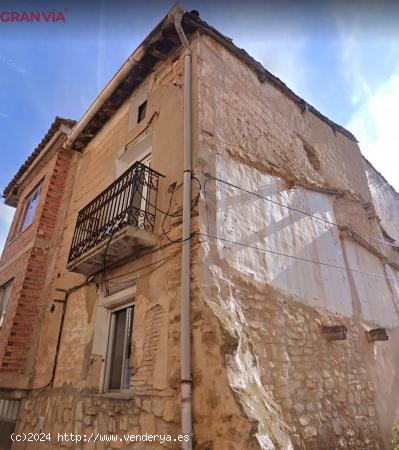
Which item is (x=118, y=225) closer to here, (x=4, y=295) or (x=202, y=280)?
(x=202, y=280)

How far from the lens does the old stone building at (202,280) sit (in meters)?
3.43

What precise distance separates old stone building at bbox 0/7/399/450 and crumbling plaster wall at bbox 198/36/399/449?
1.2 inches

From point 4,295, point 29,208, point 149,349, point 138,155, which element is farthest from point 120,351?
point 29,208

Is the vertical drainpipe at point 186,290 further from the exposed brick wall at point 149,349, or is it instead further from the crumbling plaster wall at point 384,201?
the crumbling plaster wall at point 384,201

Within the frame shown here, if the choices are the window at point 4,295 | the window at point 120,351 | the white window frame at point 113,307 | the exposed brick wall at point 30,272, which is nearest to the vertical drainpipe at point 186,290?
the white window frame at point 113,307

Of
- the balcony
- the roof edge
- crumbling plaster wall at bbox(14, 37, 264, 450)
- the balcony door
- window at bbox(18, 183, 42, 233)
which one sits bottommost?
crumbling plaster wall at bbox(14, 37, 264, 450)

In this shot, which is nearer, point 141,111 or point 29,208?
point 141,111

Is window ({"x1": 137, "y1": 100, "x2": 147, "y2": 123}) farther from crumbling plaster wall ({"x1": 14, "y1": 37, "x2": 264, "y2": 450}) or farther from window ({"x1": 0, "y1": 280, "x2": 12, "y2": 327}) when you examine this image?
window ({"x1": 0, "y1": 280, "x2": 12, "y2": 327})

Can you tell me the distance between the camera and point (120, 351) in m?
4.79

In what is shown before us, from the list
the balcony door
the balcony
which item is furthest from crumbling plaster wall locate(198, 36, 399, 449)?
the balcony door

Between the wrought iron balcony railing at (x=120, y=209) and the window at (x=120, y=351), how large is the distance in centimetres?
117

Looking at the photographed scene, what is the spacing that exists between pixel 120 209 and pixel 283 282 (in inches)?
111

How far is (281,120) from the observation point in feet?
22.4

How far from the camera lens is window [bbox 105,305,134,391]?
4.52m
